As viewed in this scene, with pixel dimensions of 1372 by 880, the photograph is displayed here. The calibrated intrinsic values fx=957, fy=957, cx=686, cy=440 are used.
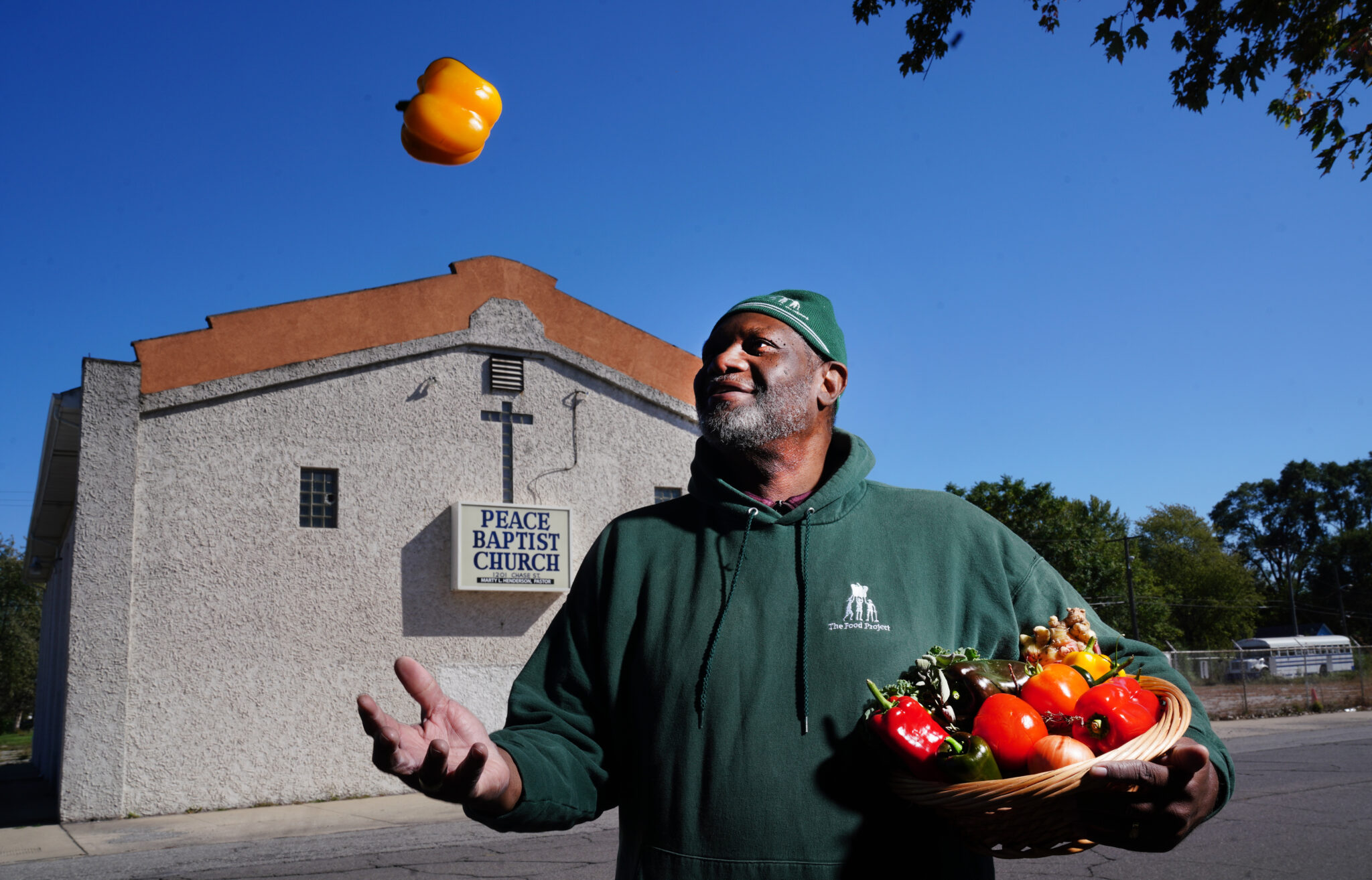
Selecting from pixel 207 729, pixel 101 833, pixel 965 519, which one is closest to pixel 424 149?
pixel 965 519

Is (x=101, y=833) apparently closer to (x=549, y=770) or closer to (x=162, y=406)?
Result: (x=162, y=406)

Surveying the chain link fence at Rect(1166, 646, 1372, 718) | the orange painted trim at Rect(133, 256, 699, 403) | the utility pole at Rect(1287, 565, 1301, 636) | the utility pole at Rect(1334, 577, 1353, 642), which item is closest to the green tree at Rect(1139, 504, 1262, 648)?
the utility pole at Rect(1287, 565, 1301, 636)

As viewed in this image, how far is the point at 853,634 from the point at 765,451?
60cm

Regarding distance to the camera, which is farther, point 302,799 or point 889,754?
point 302,799

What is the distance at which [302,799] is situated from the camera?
13453mm

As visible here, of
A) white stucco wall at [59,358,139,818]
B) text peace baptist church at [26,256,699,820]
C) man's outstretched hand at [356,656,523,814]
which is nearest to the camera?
man's outstretched hand at [356,656,523,814]

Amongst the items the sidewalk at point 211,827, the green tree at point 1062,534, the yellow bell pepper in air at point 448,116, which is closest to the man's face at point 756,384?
the yellow bell pepper in air at point 448,116

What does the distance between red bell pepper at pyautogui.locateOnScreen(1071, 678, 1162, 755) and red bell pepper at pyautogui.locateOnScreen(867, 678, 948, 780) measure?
267mm

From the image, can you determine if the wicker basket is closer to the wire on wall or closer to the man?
the man

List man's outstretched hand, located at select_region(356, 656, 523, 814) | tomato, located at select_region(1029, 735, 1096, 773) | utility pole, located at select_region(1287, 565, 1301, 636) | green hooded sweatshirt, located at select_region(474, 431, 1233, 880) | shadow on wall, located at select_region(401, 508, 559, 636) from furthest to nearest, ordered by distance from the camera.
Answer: utility pole, located at select_region(1287, 565, 1301, 636)
shadow on wall, located at select_region(401, 508, 559, 636)
green hooded sweatshirt, located at select_region(474, 431, 1233, 880)
tomato, located at select_region(1029, 735, 1096, 773)
man's outstretched hand, located at select_region(356, 656, 523, 814)

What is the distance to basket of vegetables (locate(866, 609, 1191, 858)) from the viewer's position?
1.75 metres

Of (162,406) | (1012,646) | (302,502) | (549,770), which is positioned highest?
(162,406)

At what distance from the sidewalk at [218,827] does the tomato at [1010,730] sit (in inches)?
361

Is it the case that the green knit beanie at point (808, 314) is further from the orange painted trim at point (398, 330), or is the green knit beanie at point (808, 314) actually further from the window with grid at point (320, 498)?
the orange painted trim at point (398, 330)
